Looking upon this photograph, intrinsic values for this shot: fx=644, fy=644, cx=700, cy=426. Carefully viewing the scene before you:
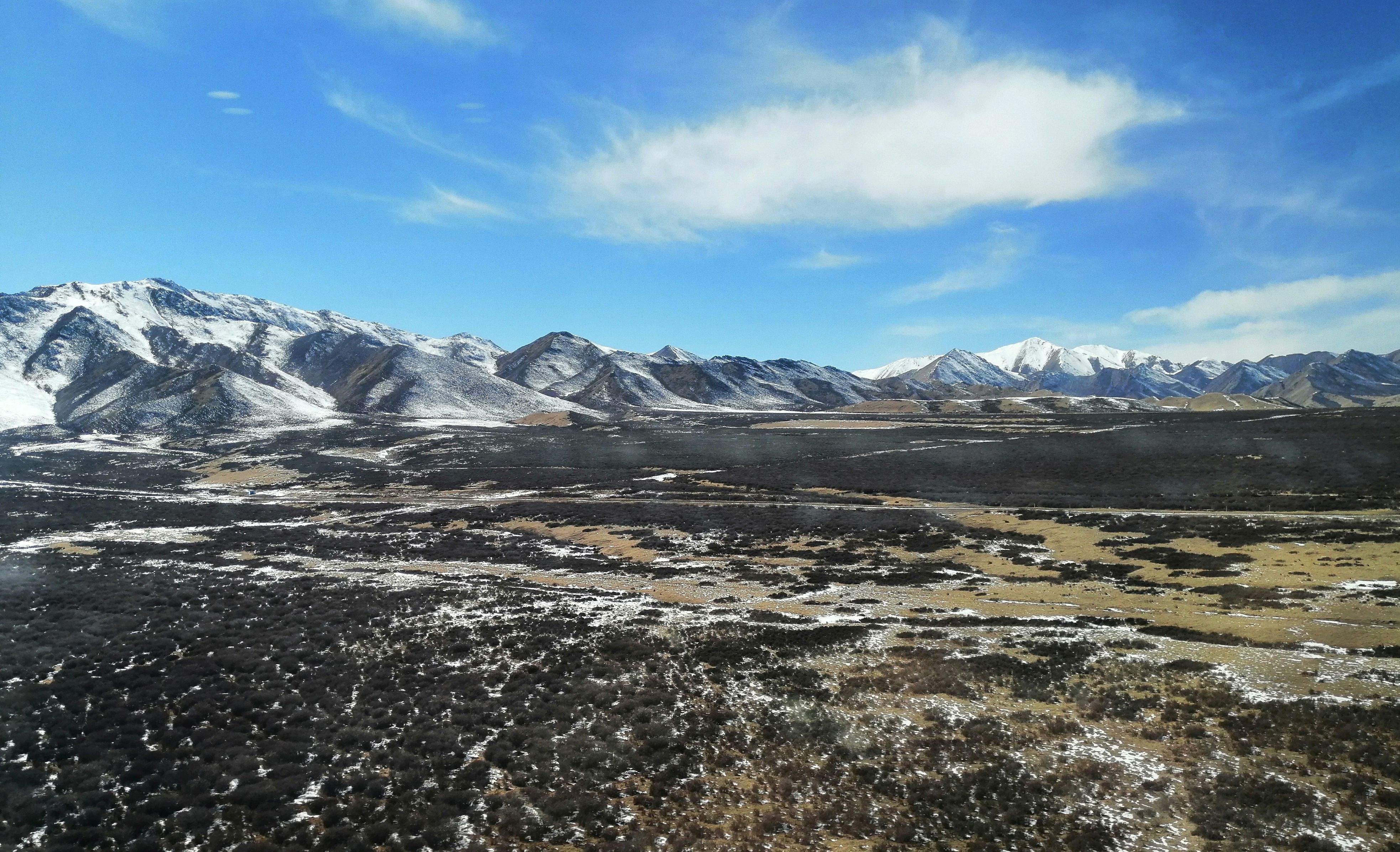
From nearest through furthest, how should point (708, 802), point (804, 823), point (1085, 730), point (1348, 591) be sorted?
point (804, 823) → point (708, 802) → point (1085, 730) → point (1348, 591)

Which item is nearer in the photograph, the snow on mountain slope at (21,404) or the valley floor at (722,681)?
the valley floor at (722,681)

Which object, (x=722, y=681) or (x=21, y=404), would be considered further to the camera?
(x=21, y=404)

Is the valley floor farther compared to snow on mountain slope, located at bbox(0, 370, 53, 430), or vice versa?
snow on mountain slope, located at bbox(0, 370, 53, 430)

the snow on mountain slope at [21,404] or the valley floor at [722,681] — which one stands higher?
the snow on mountain slope at [21,404]

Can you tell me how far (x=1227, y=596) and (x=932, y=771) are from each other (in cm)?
2257

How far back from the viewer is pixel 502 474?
9181 cm

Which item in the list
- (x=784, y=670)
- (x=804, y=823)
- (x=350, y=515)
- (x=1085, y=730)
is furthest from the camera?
(x=350, y=515)

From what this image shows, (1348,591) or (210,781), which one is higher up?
(1348,591)

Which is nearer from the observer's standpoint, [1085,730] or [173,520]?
[1085,730]

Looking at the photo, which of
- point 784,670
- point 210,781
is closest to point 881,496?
point 784,670

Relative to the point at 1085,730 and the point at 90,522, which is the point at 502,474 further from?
the point at 1085,730

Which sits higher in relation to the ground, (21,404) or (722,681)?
(21,404)

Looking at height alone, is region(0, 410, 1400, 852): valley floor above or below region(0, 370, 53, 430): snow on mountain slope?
below

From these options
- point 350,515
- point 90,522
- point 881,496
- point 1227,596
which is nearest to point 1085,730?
point 1227,596
